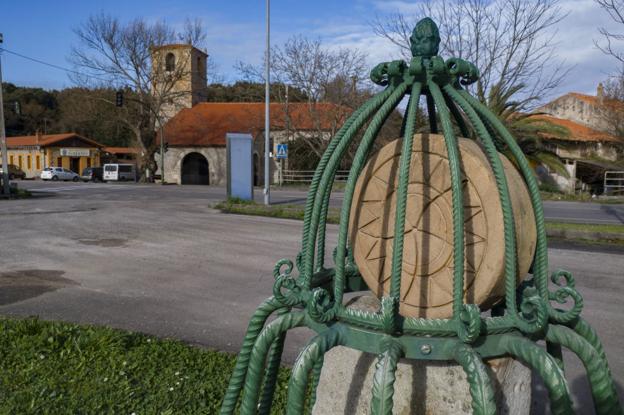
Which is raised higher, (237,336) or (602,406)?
(602,406)

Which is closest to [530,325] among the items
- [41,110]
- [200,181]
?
[200,181]

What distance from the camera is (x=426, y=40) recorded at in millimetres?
1822

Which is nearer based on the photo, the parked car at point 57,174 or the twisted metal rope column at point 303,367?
the twisted metal rope column at point 303,367

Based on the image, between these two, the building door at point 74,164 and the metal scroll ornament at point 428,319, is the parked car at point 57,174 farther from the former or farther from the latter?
the metal scroll ornament at point 428,319

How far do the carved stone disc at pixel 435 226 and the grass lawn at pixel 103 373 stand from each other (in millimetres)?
1770

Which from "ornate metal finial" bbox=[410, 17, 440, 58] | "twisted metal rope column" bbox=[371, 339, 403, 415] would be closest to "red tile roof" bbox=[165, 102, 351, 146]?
"ornate metal finial" bbox=[410, 17, 440, 58]

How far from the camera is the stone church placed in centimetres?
3294

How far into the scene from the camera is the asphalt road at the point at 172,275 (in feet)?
16.2

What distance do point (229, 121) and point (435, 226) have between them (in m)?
36.7

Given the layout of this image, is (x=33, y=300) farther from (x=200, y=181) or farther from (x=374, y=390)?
(x=200, y=181)

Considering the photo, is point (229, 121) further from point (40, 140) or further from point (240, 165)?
point (240, 165)

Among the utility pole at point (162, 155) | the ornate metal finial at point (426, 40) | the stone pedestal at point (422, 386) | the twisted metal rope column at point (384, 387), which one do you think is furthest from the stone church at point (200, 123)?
the twisted metal rope column at point (384, 387)

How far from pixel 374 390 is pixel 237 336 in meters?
3.40

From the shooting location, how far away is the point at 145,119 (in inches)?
1421
